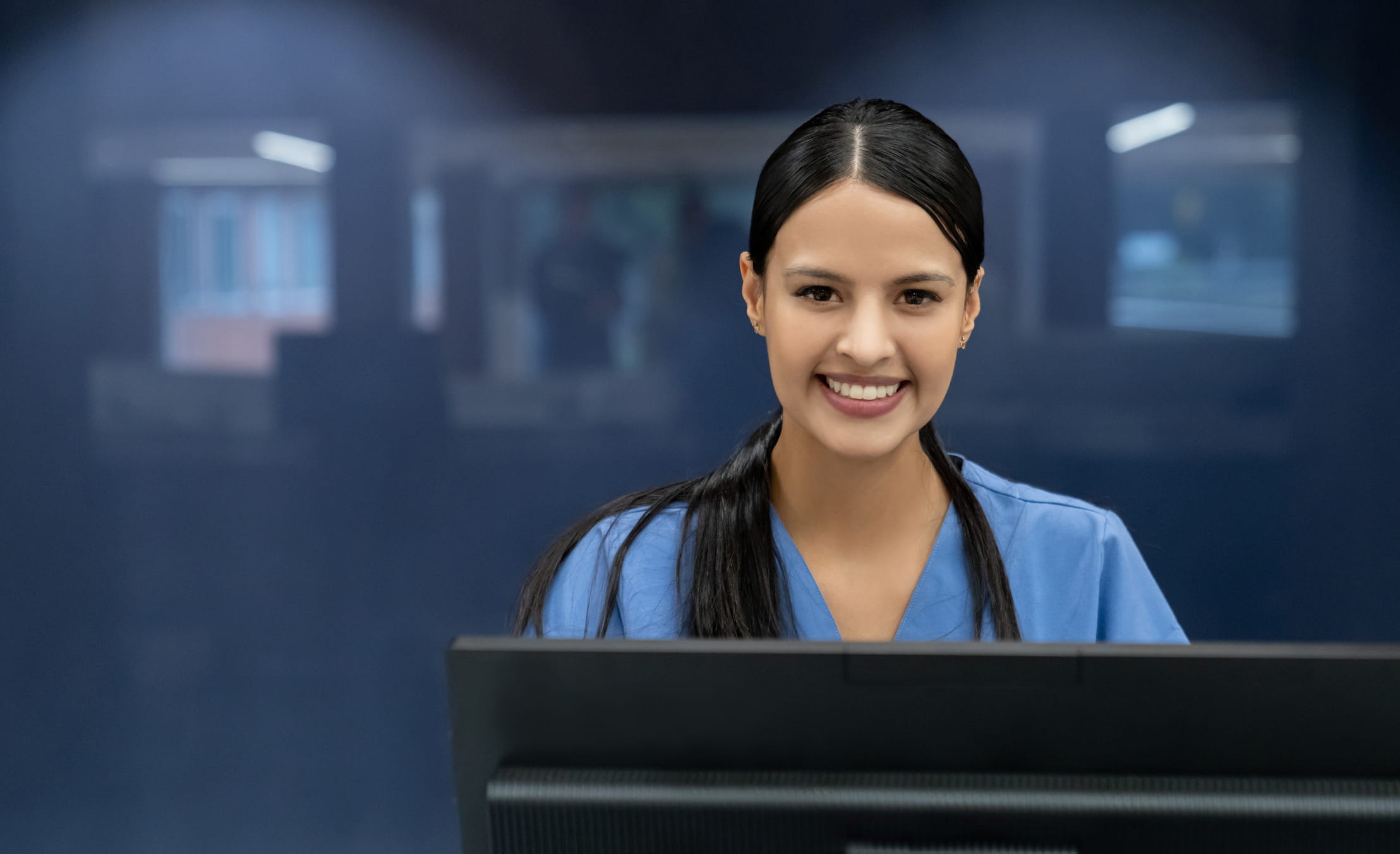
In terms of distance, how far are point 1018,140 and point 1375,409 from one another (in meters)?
1.00

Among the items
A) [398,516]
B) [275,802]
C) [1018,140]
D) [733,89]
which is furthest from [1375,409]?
[275,802]

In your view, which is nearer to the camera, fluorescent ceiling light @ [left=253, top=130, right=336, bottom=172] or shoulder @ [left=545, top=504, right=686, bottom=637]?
shoulder @ [left=545, top=504, right=686, bottom=637]

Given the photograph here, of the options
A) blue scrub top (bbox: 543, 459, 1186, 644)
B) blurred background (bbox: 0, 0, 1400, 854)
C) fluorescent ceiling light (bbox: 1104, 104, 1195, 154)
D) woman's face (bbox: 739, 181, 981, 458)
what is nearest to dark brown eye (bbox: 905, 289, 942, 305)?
woman's face (bbox: 739, 181, 981, 458)

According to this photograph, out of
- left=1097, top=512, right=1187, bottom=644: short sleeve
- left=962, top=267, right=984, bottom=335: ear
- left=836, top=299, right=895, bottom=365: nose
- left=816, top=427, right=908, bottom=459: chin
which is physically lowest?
left=1097, top=512, right=1187, bottom=644: short sleeve

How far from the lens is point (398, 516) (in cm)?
258

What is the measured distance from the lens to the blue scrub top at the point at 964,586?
3.78 feet

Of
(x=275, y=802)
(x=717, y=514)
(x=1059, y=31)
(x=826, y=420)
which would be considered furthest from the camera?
(x=275, y=802)

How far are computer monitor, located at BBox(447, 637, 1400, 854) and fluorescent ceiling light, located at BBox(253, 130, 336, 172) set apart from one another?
2261 mm

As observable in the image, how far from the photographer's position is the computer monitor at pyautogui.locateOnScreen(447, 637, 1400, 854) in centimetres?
52

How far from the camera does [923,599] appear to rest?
1.15 metres

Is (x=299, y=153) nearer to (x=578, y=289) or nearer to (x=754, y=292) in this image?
(x=578, y=289)

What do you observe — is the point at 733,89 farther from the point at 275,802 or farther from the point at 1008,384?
the point at 275,802

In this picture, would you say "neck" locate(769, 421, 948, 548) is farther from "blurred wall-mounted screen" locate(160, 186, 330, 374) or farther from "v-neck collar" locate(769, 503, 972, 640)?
"blurred wall-mounted screen" locate(160, 186, 330, 374)

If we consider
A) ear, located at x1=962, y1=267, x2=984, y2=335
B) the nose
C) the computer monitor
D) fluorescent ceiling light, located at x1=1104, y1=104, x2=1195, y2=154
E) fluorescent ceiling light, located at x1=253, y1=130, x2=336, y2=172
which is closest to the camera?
the computer monitor
